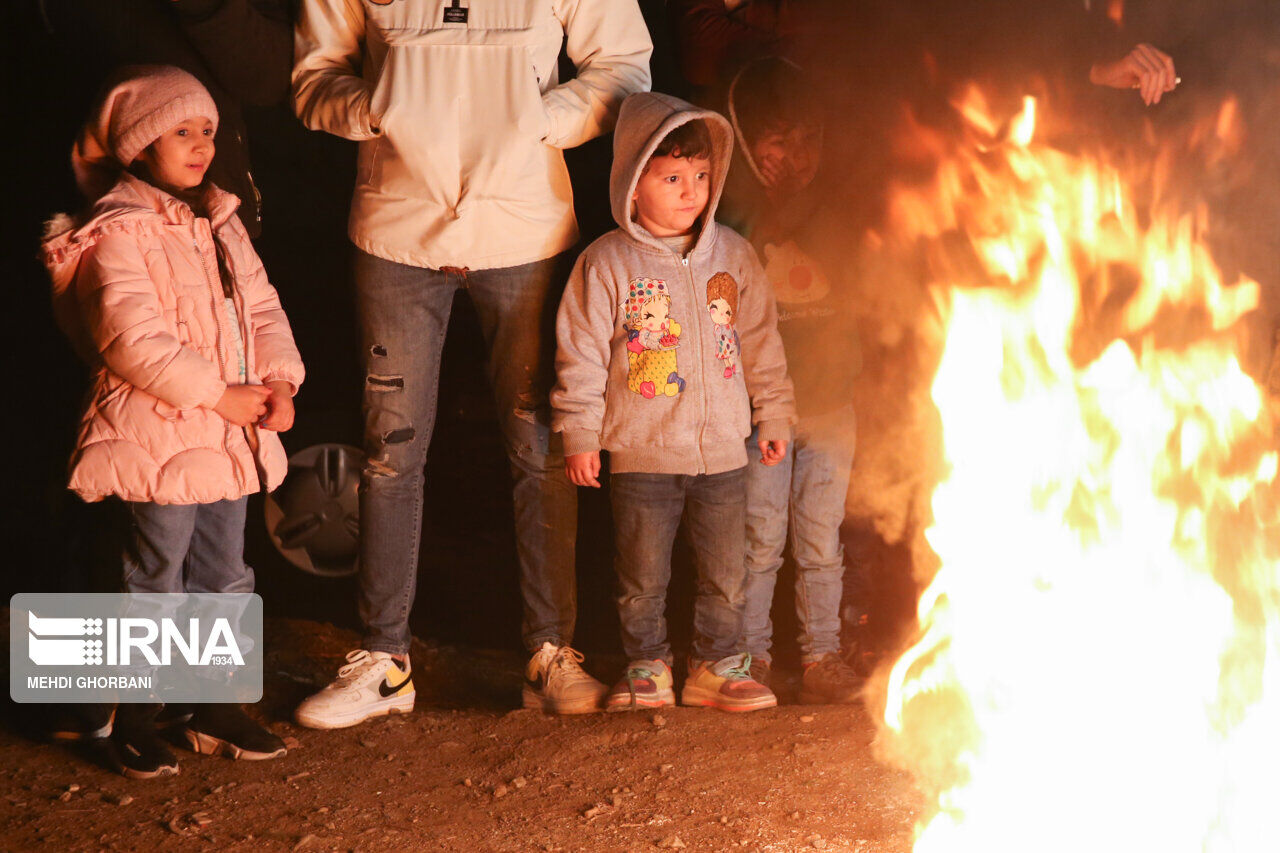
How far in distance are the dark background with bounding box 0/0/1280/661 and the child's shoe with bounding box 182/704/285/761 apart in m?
0.57

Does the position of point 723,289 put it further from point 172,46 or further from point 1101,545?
point 172,46

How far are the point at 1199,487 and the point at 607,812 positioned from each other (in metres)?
1.76

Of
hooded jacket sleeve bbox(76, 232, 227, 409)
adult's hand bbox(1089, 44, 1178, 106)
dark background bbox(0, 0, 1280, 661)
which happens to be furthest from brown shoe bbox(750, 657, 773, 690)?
adult's hand bbox(1089, 44, 1178, 106)

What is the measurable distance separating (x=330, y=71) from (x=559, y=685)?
Answer: 214 centimetres

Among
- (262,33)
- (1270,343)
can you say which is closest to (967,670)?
A: (1270,343)

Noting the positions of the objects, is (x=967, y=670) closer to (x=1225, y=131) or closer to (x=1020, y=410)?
(x=1020, y=410)

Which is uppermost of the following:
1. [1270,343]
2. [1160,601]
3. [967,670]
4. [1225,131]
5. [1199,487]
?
[1225,131]

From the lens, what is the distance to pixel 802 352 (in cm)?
420

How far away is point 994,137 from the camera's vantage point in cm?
381

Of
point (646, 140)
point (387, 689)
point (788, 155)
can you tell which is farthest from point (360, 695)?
point (788, 155)

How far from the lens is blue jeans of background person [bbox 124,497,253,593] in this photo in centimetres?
349

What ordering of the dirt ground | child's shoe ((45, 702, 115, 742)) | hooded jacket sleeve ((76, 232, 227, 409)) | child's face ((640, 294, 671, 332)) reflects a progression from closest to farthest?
the dirt ground, hooded jacket sleeve ((76, 232, 227, 409)), child's shoe ((45, 702, 115, 742)), child's face ((640, 294, 671, 332))

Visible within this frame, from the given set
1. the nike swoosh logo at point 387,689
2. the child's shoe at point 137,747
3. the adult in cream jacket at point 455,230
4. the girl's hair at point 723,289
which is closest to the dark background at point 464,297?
the adult in cream jacket at point 455,230

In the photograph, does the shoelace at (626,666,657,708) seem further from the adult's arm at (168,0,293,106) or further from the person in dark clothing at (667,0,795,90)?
the adult's arm at (168,0,293,106)
